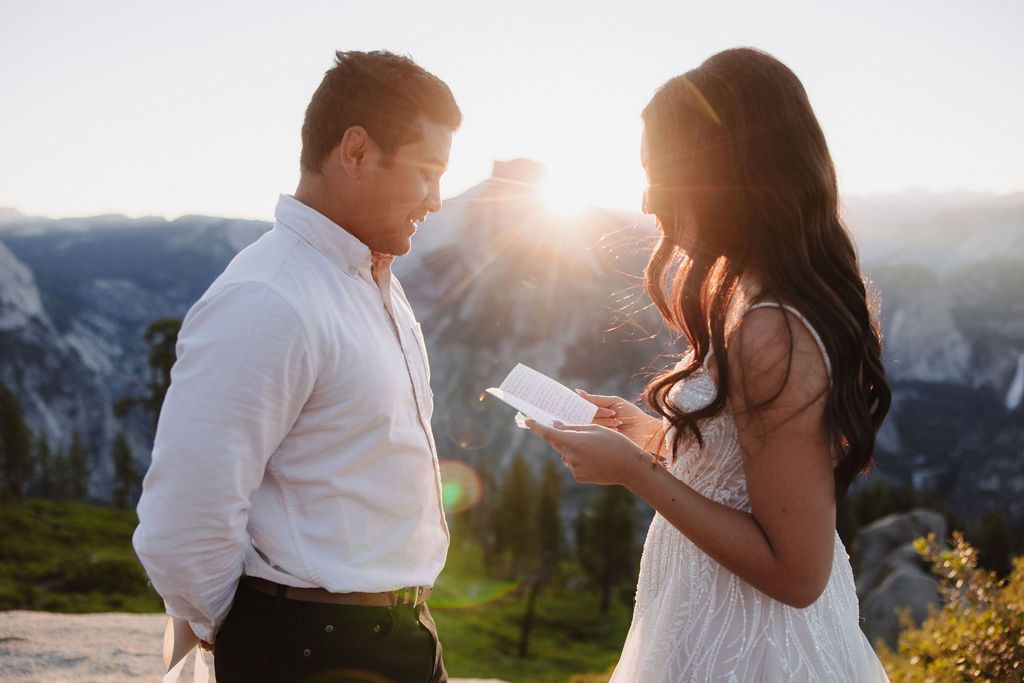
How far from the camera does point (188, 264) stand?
13500 centimetres

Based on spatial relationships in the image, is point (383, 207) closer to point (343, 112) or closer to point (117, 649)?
point (343, 112)

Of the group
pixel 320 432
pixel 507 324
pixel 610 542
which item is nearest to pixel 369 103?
pixel 320 432

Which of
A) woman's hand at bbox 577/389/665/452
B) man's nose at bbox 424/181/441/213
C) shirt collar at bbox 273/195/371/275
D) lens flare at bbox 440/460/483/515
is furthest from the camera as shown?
lens flare at bbox 440/460/483/515

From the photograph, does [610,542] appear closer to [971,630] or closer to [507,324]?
[971,630]

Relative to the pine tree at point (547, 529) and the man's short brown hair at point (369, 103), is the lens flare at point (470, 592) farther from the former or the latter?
the man's short brown hair at point (369, 103)

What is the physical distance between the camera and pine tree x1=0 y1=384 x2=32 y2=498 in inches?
2175

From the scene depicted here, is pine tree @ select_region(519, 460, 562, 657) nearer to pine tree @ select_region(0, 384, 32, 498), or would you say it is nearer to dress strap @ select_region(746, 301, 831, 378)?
pine tree @ select_region(0, 384, 32, 498)

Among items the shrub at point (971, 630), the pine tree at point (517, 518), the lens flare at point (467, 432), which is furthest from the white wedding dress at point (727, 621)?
the lens flare at point (467, 432)

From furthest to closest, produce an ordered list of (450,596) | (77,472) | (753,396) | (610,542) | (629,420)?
(77,472) → (450,596) → (610,542) → (629,420) → (753,396)

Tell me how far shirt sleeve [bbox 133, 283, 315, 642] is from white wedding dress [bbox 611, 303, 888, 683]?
1.42m

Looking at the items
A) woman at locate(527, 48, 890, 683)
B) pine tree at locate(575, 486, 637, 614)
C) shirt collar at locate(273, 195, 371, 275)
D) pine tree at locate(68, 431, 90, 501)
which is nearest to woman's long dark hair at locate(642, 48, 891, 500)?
woman at locate(527, 48, 890, 683)

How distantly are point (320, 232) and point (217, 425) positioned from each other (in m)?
0.92

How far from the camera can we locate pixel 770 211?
2.05 metres

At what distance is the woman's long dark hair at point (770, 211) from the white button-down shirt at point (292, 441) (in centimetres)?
116
